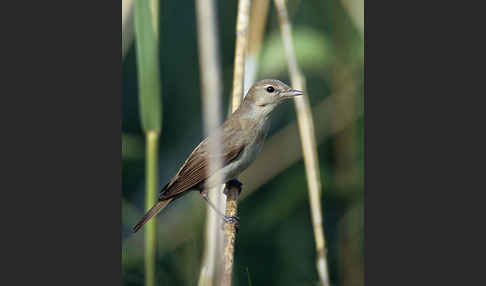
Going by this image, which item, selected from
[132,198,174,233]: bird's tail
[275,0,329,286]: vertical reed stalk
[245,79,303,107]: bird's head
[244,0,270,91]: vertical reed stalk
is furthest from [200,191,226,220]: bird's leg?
[244,0,270,91]: vertical reed stalk

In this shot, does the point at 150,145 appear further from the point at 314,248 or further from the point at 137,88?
the point at 314,248

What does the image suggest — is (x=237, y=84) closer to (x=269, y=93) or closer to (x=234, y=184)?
(x=269, y=93)

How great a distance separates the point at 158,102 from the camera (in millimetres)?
4621

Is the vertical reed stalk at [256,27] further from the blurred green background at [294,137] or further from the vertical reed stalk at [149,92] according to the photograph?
the vertical reed stalk at [149,92]

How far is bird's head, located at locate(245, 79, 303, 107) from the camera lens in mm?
5016

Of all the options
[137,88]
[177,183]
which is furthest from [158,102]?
[177,183]

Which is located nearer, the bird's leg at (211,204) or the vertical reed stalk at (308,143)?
the vertical reed stalk at (308,143)

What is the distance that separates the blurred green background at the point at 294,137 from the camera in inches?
185

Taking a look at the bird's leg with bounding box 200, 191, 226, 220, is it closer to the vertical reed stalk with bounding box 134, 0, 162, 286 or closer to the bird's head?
the vertical reed stalk with bounding box 134, 0, 162, 286

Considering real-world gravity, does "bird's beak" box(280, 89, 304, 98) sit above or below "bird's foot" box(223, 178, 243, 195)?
above

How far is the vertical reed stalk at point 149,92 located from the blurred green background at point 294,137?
0.07m

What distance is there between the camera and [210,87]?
457 centimetres

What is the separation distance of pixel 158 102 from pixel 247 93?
33.3 inches

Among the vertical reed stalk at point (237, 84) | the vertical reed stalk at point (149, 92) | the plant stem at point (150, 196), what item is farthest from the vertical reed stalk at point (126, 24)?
the vertical reed stalk at point (237, 84)
